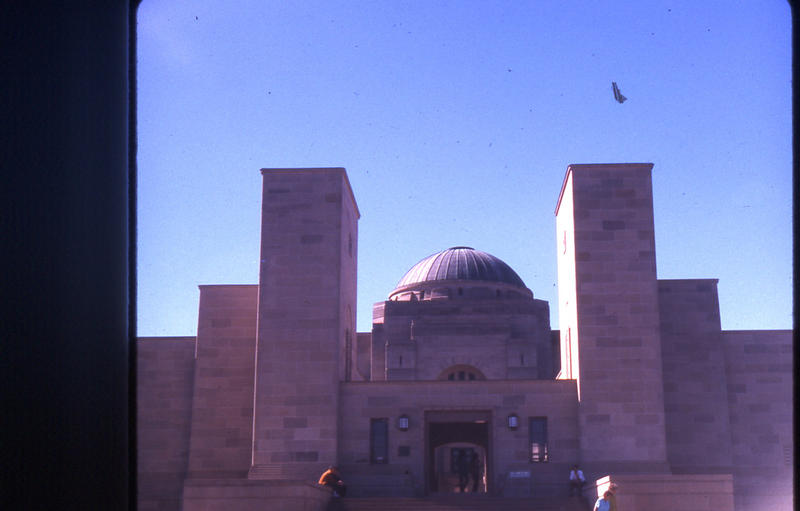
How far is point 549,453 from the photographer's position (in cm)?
2214

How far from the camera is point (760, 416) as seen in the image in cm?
2402

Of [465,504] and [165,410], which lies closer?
[465,504]

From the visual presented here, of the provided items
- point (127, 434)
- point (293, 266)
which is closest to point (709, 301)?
point (293, 266)

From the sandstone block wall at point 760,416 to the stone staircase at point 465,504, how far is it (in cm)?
582

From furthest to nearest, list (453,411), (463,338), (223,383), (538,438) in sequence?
1. (463,338)
2. (223,383)
3. (453,411)
4. (538,438)

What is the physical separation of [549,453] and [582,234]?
18.2ft

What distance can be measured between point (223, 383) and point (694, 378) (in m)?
12.5

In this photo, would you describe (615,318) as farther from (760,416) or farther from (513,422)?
(760,416)

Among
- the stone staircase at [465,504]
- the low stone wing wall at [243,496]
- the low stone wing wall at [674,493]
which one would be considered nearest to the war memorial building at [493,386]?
the stone staircase at [465,504]

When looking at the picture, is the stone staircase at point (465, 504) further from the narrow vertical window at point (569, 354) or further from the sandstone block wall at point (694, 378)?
the sandstone block wall at point (694, 378)

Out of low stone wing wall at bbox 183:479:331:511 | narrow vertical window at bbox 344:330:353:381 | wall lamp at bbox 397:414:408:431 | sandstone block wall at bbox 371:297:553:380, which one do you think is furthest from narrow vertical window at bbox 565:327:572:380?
sandstone block wall at bbox 371:297:553:380

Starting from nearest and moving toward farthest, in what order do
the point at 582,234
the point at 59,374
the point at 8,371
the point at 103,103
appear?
1. the point at 8,371
2. the point at 59,374
3. the point at 103,103
4. the point at 582,234

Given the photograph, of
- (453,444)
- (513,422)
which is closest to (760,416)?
(513,422)

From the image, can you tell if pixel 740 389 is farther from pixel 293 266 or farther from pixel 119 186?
pixel 119 186
